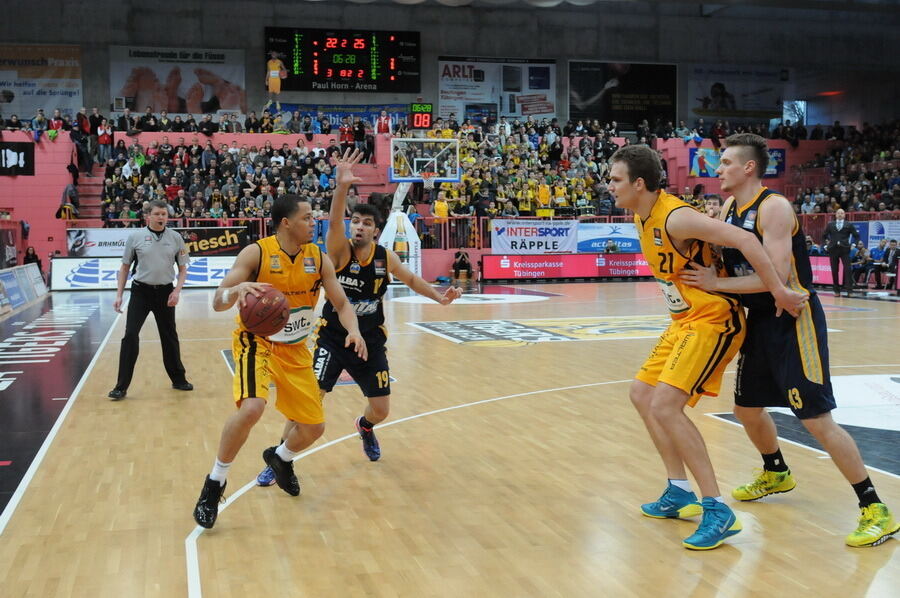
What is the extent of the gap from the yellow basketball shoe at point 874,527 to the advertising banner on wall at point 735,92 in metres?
39.8

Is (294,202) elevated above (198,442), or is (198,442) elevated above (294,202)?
(294,202)

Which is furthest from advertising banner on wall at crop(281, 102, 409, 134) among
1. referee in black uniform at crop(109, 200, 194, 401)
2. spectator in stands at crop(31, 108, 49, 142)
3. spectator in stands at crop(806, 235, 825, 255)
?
referee in black uniform at crop(109, 200, 194, 401)

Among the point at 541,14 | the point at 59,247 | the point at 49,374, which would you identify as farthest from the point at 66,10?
the point at 49,374

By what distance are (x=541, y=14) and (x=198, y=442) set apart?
36749 mm

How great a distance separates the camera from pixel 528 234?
28328 mm

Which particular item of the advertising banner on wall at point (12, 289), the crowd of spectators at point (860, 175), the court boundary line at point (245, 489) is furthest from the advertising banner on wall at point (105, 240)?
the crowd of spectators at point (860, 175)

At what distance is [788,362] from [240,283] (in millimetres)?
2959

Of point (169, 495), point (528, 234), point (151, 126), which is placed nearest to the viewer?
point (169, 495)

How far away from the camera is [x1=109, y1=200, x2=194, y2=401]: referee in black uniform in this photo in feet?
29.7

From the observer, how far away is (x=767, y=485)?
Result: 17.0 ft

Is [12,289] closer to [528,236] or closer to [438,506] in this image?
[528,236]

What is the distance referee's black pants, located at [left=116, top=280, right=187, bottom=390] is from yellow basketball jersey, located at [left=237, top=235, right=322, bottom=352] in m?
4.37

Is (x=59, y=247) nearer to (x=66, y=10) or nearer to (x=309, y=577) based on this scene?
(x=66, y=10)

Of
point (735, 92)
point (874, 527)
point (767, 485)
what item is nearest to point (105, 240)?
point (767, 485)
